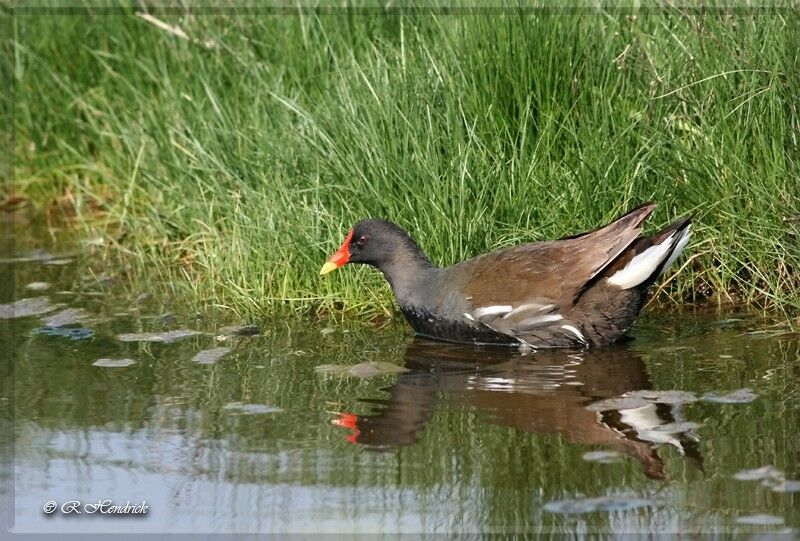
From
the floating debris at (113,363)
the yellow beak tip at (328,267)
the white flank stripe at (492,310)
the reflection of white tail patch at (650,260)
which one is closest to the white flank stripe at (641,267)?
the reflection of white tail patch at (650,260)

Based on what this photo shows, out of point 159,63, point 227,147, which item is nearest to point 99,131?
point 159,63

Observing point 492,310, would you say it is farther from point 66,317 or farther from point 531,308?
point 66,317

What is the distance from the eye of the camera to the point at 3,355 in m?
5.92

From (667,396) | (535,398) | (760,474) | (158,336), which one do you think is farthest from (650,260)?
(158,336)

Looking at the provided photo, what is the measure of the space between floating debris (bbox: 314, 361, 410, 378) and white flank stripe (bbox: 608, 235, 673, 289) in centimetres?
104

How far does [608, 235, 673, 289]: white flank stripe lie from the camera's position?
5.59m

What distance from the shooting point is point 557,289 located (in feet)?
18.9

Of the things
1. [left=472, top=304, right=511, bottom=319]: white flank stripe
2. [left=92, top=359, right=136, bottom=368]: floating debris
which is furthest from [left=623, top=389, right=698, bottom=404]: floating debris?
[left=92, top=359, right=136, bottom=368]: floating debris

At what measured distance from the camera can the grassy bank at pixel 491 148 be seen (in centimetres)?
604

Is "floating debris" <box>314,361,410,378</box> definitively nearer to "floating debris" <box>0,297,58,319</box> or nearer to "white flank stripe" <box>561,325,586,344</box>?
"white flank stripe" <box>561,325,586,344</box>

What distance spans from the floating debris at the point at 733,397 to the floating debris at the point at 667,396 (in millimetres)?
56

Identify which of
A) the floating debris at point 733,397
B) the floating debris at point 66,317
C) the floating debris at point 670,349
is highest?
the floating debris at point 66,317

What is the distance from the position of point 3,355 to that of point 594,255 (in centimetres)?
270

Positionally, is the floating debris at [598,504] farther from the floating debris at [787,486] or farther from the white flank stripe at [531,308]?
the white flank stripe at [531,308]
